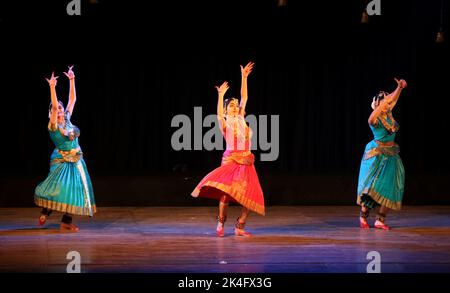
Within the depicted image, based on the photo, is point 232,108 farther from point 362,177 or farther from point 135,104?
point 135,104

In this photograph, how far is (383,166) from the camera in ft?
25.8

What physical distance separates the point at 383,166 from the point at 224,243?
6.22ft

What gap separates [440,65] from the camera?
39.6 ft

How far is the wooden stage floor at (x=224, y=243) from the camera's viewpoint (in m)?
5.85

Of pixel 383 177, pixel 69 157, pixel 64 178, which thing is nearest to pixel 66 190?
pixel 64 178

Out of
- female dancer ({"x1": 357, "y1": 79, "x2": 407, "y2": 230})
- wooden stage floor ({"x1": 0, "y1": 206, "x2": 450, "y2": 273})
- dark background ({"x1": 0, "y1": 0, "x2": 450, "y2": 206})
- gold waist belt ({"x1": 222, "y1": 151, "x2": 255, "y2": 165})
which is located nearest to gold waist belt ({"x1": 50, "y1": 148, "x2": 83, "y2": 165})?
wooden stage floor ({"x1": 0, "y1": 206, "x2": 450, "y2": 273})

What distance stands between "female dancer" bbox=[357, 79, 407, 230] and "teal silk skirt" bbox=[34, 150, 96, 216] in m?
2.64

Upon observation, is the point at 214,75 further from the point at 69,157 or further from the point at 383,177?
the point at 383,177

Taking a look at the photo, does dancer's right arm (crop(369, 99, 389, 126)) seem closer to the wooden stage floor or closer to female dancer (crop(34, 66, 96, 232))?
the wooden stage floor

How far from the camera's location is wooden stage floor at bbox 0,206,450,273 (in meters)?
5.85

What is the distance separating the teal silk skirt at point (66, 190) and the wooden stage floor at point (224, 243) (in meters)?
0.25
